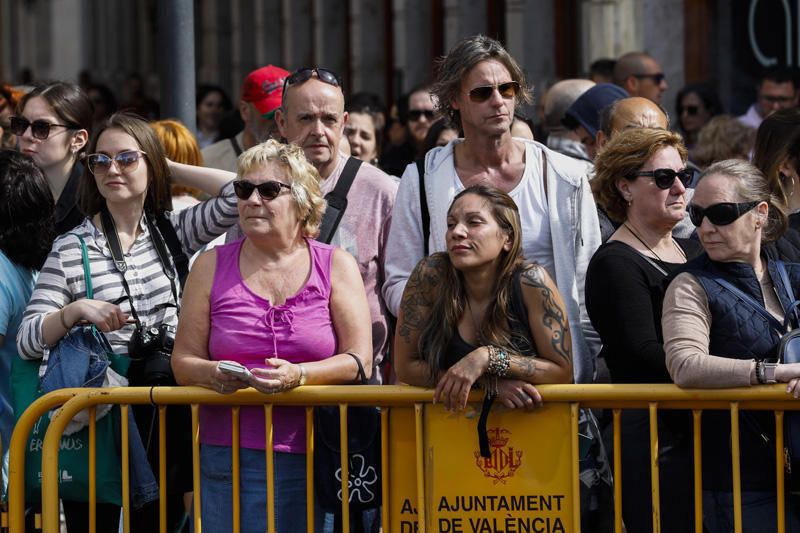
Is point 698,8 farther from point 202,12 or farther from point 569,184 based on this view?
point 202,12

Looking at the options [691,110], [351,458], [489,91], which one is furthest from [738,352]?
[691,110]

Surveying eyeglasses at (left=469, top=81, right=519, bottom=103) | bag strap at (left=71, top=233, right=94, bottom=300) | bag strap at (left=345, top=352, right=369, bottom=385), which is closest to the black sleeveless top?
bag strap at (left=345, top=352, right=369, bottom=385)

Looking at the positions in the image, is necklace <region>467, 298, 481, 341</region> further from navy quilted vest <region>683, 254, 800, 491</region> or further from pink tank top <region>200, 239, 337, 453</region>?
navy quilted vest <region>683, 254, 800, 491</region>

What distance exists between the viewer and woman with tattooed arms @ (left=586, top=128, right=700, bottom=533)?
5.69 m

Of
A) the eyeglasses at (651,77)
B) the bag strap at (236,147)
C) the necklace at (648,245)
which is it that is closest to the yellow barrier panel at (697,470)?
the necklace at (648,245)

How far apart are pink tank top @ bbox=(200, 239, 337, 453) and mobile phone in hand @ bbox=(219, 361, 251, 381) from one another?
0.23 metres

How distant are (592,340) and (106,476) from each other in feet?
5.93

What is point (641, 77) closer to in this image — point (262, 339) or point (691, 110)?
point (691, 110)

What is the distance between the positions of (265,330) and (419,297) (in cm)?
53

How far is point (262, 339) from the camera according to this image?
5.69m

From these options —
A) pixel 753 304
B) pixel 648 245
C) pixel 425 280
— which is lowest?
pixel 753 304

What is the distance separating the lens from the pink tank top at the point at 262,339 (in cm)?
569

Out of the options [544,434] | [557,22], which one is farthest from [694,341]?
[557,22]

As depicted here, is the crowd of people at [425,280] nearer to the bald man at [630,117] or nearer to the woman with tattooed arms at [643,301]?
the woman with tattooed arms at [643,301]
